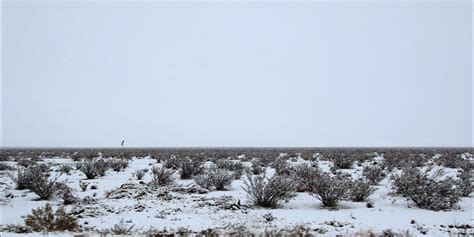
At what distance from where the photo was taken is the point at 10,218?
748 centimetres

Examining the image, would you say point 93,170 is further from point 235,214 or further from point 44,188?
point 235,214

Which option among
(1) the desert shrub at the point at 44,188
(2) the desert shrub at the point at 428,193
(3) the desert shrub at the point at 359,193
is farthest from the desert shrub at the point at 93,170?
(2) the desert shrub at the point at 428,193

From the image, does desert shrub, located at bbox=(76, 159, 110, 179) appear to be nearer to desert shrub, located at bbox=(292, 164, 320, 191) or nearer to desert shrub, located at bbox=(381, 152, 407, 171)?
desert shrub, located at bbox=(292, 164, 320, 191)

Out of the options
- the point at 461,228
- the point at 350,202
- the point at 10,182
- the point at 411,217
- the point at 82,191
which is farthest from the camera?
the point at 10,182

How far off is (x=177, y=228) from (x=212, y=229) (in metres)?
0.72

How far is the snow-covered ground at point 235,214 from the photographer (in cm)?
652

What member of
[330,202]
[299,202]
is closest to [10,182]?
[299,202]

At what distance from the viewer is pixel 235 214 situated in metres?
7.64

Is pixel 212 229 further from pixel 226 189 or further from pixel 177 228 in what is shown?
pixel 226 189

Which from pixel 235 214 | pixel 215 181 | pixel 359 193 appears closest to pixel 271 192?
pixel 235 214

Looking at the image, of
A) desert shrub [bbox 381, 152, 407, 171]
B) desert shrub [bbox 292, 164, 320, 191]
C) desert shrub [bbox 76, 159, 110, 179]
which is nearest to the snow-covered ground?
desert shrub [bbox 292, 164, 320, 191]

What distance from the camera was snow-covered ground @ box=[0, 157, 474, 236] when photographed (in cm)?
652

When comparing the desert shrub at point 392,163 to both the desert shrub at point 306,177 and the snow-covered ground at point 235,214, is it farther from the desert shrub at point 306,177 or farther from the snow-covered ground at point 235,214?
the snow-covered ground at point 235,214

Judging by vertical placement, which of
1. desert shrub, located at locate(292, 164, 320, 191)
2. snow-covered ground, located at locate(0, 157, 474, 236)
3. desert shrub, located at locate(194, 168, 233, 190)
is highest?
desert shrub, located at locate(292, 164, 320, 191)
